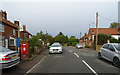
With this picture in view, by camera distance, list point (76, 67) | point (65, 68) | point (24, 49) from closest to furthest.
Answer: point (65, 68) < point (76, 67) < point (24, 49)

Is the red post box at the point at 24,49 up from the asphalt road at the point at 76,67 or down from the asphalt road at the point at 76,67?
up

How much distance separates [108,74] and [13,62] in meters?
5.44

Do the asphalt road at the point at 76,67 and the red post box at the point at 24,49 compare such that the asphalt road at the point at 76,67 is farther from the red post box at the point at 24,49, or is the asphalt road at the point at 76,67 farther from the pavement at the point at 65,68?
the red post box at the point at 24,49

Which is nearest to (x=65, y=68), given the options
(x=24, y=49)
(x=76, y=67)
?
(x=76, y=67)

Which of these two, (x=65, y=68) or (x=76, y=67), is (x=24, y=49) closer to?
(x=65, y=68)

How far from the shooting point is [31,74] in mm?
5684

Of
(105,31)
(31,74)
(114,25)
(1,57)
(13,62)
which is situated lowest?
(31,74)

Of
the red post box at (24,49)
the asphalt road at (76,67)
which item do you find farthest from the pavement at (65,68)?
the red post box at (24,49)

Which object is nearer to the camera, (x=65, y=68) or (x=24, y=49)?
(x=65, y=68)

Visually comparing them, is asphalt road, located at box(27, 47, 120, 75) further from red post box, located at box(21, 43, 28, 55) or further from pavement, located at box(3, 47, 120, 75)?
red post box, located at box(21, 43, 28, 55)

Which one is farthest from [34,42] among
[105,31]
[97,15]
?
[105,31]

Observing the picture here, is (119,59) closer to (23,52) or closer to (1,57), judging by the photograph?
(1,57)

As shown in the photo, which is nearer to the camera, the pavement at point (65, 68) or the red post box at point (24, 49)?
the pavement at point (65, 68)

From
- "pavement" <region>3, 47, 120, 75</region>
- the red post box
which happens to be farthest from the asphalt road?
the red post box
